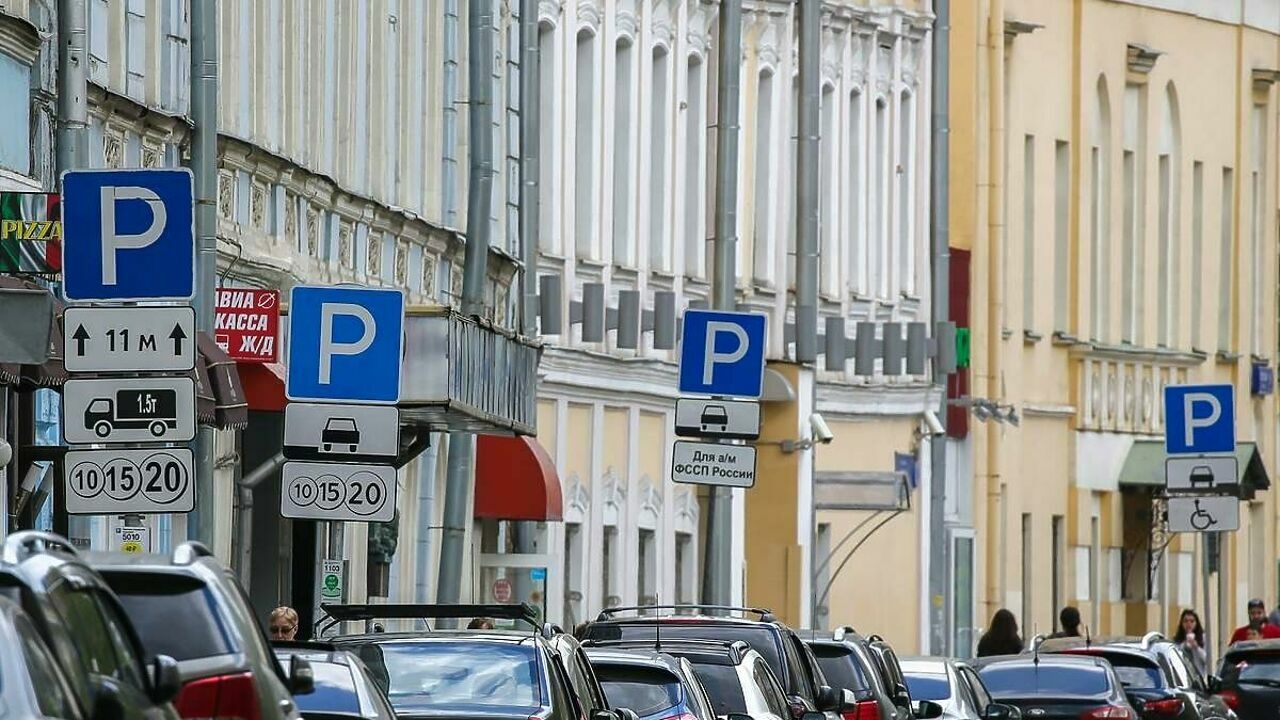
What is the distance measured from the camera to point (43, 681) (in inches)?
432

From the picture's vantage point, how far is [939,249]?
54125 mm

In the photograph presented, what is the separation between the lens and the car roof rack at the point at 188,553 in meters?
13.7

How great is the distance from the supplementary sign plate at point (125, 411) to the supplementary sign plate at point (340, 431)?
147 inches

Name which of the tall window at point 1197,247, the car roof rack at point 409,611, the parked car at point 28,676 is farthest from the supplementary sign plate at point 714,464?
the tall window at point 1197,247

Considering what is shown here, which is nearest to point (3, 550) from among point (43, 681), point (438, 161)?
point (43, 681)

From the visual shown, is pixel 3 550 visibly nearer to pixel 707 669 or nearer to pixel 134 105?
pixel 707 669

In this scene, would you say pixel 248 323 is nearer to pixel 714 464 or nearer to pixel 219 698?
pixel 714 464

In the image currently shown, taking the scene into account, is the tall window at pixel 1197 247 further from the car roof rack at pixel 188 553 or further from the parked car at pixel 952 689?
the car roof rack at pixel 188 553

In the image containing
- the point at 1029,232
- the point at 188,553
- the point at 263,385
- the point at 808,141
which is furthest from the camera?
the point at 1029,232

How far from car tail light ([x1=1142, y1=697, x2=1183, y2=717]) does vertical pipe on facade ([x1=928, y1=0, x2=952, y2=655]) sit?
21095 mm

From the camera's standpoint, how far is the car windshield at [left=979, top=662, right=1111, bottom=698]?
30.2m

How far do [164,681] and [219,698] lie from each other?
1236mm

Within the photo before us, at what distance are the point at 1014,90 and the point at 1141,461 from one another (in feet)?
26.5

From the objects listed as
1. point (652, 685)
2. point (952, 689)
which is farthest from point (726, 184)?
point (652, 685)
